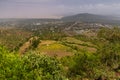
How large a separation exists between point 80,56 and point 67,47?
5878 cm

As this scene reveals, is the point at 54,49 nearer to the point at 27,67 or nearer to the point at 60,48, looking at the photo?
the point at 60,48

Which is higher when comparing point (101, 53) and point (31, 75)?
point (31, 75)

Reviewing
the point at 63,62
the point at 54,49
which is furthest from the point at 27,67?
the point at 54,49

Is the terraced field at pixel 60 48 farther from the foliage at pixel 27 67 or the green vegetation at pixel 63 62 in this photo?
the foliage at pixel 27 67

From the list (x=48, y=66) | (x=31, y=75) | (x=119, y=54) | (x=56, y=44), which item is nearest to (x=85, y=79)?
(x=119, y=54)

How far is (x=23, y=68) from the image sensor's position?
38438 mm

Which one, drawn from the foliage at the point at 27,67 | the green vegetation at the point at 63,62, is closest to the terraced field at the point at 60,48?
the green vegetation at the point at 63,62

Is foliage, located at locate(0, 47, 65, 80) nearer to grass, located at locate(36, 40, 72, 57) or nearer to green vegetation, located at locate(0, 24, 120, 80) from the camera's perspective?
green vegetation, located at locate(0, 24, 120, 80)

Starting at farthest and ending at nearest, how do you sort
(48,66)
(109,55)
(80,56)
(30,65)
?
(109,55) < (80,56) < (48,66) < (30,65)

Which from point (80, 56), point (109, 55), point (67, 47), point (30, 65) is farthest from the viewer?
point (67, 47)

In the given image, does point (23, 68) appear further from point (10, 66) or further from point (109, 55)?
point (109, 55)

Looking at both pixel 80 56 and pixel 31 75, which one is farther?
pixel 80 56

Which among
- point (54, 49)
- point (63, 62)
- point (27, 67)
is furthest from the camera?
point (54, 49)

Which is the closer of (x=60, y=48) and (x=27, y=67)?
(x=27, y=67)
